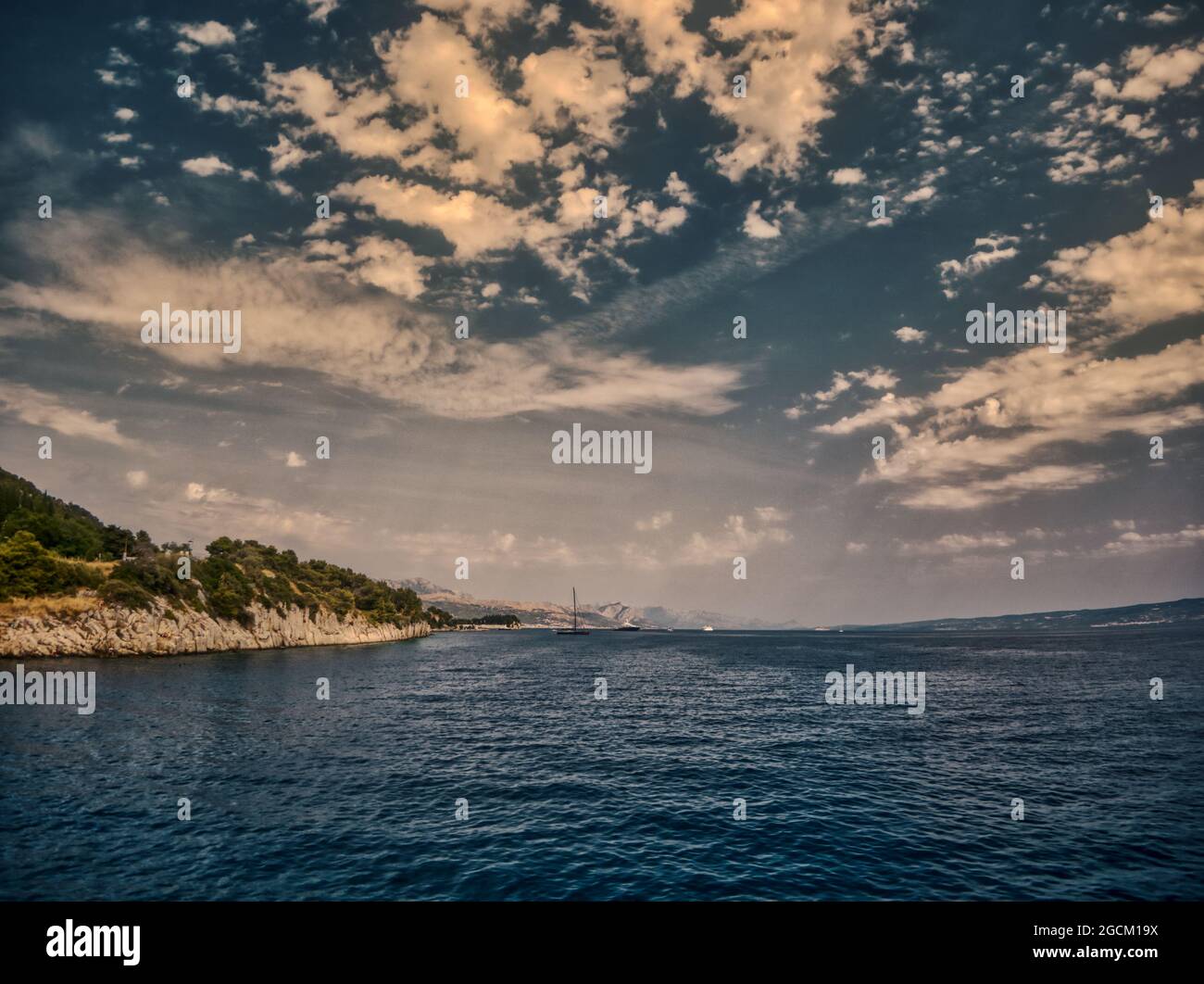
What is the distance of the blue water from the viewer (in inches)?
944

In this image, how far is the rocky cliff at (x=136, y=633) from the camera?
337ft

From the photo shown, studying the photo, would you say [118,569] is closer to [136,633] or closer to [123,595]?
[123,595]

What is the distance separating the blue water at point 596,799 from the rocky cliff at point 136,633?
54212 mm

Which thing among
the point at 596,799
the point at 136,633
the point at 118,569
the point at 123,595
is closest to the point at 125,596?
the point at 123,595

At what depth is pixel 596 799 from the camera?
34875 millimetres

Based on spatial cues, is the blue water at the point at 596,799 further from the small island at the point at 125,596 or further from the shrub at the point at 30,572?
the shrub at the point at 30,572

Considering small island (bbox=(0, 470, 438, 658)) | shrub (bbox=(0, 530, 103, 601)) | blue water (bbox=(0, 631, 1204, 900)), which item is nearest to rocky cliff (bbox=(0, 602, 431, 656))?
small island (bbox=(0, 470, 438, 658))

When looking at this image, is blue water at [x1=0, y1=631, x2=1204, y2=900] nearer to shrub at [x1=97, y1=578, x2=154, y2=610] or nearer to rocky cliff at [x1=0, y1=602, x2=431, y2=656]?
rocky cliff at [x1=0, y1=602, x2=431, y2=656]

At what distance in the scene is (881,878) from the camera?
2412 centimetres

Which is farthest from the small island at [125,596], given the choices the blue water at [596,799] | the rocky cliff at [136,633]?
the blue water at [596,799]

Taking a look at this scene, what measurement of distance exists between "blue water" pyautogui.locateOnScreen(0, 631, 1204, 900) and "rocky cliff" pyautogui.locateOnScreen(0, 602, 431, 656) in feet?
178
